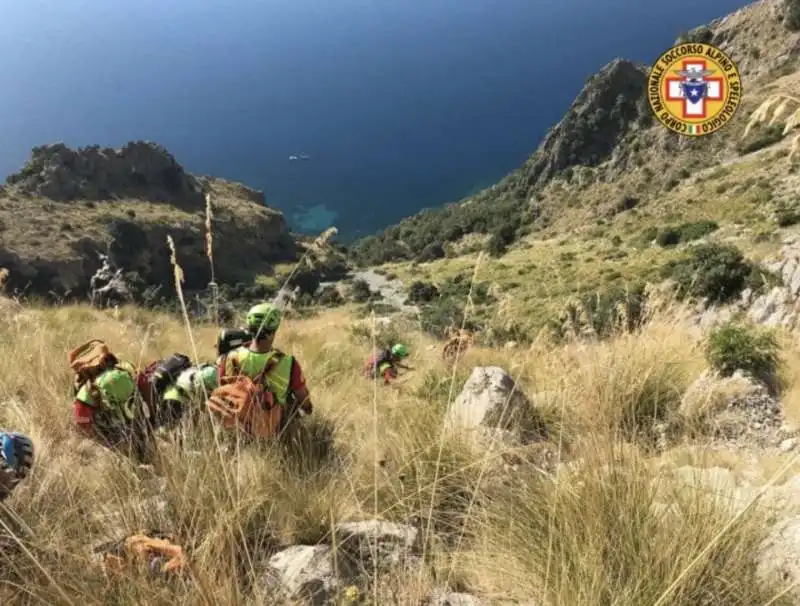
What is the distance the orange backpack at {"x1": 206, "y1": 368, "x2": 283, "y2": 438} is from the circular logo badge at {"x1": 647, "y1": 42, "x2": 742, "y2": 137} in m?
14.8

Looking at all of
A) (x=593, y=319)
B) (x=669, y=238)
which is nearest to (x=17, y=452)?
(x=593, y=319)

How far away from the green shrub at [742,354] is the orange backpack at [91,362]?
4521 mm

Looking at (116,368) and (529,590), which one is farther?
(116,368)

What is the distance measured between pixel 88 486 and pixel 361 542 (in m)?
1.06

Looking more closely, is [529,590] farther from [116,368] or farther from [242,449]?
[116,368]

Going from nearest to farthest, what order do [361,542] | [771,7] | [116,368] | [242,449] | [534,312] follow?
1. [361,542]
2. [242,449]
3. [116,368]
4. [534,312]
5. [771,7]

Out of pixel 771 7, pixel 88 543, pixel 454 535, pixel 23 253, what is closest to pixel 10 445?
pixel 88 543

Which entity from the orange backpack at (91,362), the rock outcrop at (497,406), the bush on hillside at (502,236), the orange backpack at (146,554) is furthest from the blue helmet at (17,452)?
the bush on hillside at (502,236)

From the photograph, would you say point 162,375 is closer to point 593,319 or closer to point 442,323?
point 593,319

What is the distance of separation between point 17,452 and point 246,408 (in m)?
1.02

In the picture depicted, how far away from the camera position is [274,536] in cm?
224

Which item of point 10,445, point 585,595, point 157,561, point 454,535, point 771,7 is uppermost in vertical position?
point 771,7

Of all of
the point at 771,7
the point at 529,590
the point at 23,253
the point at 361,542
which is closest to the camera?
the point at 529,590

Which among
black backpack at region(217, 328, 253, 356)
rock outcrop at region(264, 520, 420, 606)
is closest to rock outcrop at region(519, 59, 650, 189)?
black backpack at region(217, 328, 253, 356)
